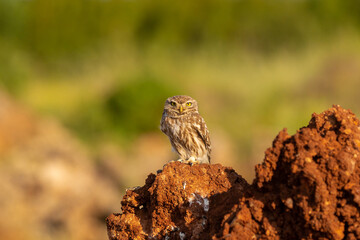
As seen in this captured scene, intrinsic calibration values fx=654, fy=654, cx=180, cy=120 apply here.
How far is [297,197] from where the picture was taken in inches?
106

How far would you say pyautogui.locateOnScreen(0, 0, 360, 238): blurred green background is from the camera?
17672 mm

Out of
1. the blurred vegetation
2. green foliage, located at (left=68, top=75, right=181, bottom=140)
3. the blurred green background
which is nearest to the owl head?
the blurred green background

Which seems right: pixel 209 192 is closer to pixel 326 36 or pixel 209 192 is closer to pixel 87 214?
pixel 87 214

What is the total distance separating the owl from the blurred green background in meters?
6.74

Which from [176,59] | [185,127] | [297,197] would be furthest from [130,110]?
[297,197]

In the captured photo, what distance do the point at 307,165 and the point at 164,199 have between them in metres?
0.94

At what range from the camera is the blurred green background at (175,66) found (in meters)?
17.7

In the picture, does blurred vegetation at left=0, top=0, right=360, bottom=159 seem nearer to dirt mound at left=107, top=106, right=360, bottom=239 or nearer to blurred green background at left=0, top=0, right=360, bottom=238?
blurred green background at left=0, top=0, right=360, bottom=238

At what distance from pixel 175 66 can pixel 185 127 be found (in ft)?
69.6

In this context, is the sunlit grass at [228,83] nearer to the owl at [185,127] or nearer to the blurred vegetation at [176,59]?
the blurred vegetation at [176,59]

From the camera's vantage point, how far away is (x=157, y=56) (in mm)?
Answer: 30125

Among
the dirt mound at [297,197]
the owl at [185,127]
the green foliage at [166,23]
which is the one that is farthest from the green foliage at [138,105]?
the dirt mound at [297,197]

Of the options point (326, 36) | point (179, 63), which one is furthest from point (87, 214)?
point (326, 36)

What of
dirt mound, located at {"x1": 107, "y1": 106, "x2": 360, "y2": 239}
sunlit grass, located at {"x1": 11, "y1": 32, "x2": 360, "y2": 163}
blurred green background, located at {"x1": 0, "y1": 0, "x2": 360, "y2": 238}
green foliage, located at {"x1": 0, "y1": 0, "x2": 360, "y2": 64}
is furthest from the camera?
green foliage, located at {"x1": 0, "y1": 0, "x2": 360, "y2": 64}
